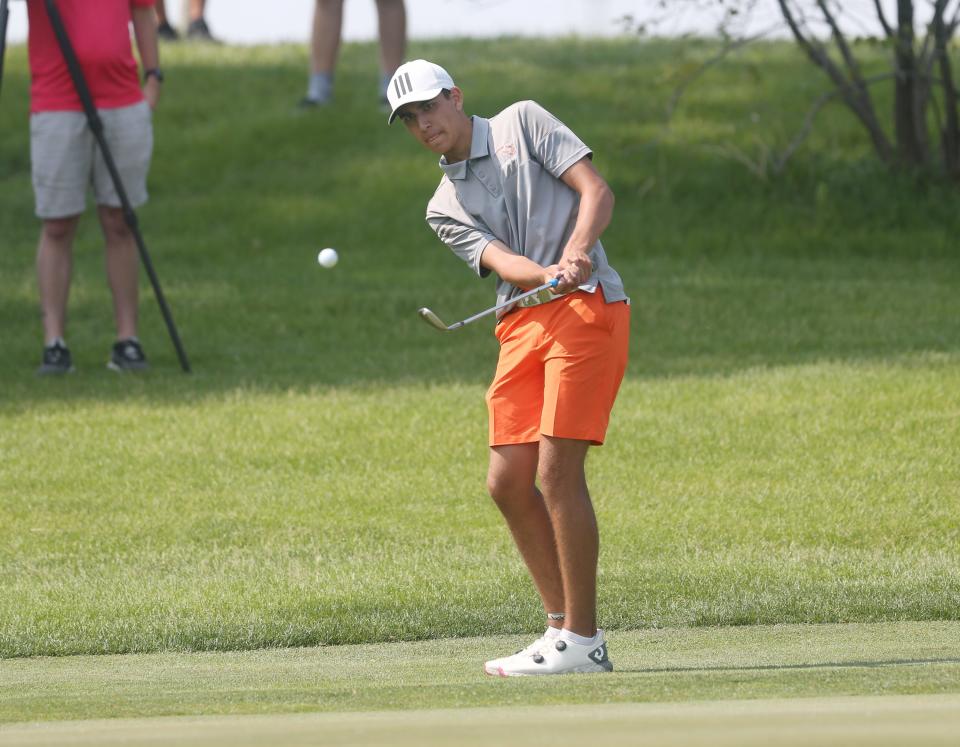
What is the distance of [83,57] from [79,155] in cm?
61

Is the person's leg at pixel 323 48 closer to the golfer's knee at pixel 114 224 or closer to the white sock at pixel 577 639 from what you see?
the golfer's knee at pixel 114 224

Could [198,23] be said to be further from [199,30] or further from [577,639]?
[577,639]

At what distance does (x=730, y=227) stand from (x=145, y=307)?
19.2 ft

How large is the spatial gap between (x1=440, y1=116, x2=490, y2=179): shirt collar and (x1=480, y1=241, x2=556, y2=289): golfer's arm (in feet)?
0.84

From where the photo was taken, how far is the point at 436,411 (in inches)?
423

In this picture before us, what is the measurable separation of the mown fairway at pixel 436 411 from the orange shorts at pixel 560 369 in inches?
33.1

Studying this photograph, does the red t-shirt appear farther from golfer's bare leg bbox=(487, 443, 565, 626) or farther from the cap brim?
golfer's bare leg bbox=(487, 443, 565, 626)

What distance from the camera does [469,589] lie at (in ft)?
23.2

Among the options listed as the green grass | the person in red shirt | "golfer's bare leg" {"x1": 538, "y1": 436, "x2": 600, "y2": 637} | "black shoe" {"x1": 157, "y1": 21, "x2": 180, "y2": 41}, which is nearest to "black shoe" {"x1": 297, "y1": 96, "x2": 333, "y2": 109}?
"black shoe" {"x1": 157, "y1": 21, "x2": 180, "y2": 41}

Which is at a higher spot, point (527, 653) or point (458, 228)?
point (458, 228)

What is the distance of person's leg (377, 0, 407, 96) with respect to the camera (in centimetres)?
1805

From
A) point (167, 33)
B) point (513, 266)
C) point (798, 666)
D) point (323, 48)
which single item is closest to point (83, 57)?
point (513, 266)

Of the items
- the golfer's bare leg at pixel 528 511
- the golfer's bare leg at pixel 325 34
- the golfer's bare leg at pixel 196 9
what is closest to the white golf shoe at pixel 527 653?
the golfer's bare leg at pixel 528 511

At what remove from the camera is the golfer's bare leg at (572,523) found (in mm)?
5234
